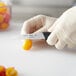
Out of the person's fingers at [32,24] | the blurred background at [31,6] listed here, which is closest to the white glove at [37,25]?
the person's fingers at [32,24]

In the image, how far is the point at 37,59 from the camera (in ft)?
1.98

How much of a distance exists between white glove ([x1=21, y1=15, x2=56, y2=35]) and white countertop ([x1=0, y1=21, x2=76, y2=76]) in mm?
43

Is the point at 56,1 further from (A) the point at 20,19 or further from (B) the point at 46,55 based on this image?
(B) the point at 46,55

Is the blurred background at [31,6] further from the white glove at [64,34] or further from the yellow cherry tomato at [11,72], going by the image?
the yellow cherry tomato at [11,72]

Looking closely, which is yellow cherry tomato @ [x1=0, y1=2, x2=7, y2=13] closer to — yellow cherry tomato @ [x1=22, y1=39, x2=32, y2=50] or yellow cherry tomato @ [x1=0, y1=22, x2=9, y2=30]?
yellow cherry tomato @ [x1=0, y1=22, x2=9, y2=30]

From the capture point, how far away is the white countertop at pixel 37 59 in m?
0.55

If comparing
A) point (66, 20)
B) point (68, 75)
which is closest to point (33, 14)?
point (66, 20)

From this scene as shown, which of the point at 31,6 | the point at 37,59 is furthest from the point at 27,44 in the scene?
the point at 31,6

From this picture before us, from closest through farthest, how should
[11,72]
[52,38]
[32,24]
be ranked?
[11,72]
[52,38]
[32,24]

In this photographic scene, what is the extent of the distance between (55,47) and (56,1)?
0.26 meters

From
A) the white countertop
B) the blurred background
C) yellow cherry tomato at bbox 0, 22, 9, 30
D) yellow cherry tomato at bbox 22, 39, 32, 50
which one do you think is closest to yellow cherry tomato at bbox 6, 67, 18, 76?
the white countertop

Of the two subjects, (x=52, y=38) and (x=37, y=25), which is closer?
(x=52, y=38)

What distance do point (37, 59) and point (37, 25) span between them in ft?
0.53

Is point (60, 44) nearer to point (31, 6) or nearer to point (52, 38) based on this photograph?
point (52, 38)
